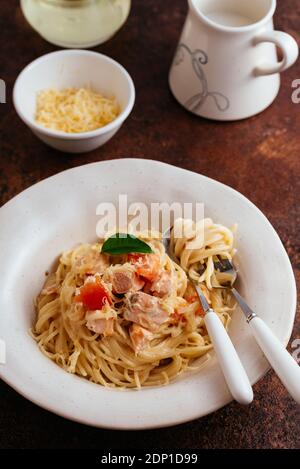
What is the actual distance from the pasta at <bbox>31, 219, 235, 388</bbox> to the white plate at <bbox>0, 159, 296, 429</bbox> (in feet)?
0.22

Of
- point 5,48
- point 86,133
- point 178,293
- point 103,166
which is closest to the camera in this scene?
point 178,293

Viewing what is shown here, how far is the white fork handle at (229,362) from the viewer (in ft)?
5.44

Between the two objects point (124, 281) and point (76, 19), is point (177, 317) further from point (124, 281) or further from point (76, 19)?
point (76, 19)

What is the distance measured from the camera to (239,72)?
2.43 meters

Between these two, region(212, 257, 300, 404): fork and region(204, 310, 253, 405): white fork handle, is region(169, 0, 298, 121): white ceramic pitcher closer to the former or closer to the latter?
region(212, 257, 300, 404): fork

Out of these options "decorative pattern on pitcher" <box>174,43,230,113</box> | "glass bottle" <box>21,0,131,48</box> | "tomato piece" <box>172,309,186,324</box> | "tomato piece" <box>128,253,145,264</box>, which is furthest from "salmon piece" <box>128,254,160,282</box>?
"glass bottle" <box>21,0,131,48</box>

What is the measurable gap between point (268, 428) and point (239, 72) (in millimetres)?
1315

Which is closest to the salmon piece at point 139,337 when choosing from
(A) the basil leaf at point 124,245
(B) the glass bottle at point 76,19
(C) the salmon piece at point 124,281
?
(C) the salmon piece at point 124,281

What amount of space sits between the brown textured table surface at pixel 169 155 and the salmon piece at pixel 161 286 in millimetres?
404

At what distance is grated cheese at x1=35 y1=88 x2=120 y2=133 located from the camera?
2.43 metres

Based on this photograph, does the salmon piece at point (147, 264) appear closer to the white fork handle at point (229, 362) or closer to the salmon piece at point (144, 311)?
the salmon piece at point (144, 311)
